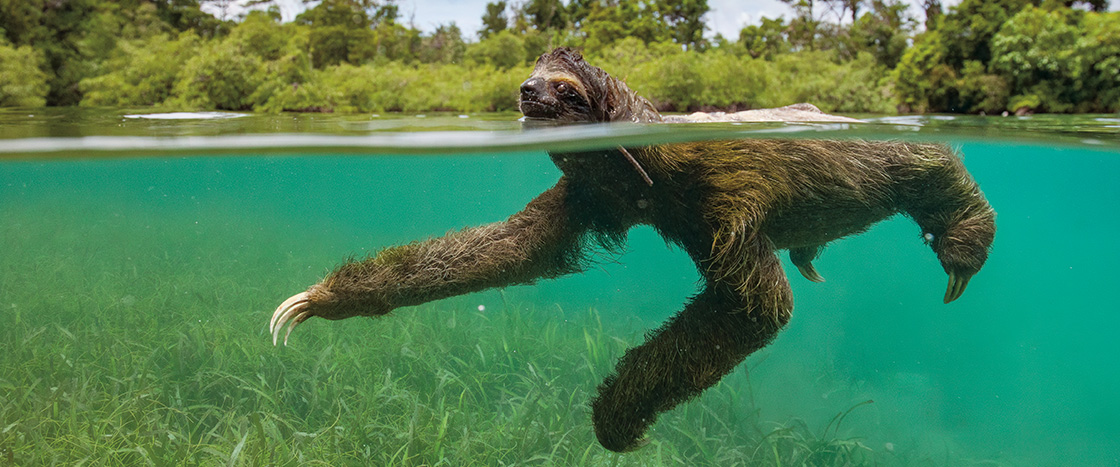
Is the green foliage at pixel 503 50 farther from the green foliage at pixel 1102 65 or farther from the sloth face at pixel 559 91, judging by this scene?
the sloth face at pixel 559 91

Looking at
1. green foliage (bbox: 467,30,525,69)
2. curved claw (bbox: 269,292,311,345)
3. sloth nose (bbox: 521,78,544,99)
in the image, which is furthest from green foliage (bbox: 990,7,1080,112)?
curved claw (bbox: 269,292,311,345)

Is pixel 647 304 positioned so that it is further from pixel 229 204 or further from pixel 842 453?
pixel 229 204

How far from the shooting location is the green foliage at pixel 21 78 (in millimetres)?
13016

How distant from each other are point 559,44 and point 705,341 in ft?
26.6

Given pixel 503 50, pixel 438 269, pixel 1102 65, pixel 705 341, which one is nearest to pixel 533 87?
pixel 438 269

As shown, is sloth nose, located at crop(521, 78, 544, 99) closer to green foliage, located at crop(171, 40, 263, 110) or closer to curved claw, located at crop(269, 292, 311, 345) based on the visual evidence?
curved claw, located at crop(269, 292, 311, 345)

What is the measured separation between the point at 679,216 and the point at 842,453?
11.2 feet

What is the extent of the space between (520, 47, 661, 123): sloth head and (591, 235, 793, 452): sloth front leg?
94 centimetres

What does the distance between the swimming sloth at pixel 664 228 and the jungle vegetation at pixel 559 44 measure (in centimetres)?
776

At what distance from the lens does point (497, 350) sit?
6.64m

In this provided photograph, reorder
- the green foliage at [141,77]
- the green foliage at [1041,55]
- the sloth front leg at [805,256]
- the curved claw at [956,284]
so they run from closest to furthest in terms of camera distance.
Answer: the curved claw at [956,284] < the sloth front leg at [805,256] < the green foliage at [1041,55] < the green foliage at [141,77]

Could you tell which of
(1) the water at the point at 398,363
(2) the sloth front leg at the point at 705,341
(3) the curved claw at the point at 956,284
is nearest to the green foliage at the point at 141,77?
(1) the water at the point at 398,363

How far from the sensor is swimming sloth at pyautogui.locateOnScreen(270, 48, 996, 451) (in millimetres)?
3049

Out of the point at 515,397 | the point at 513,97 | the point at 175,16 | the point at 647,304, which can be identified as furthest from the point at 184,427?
the point at 175,16
